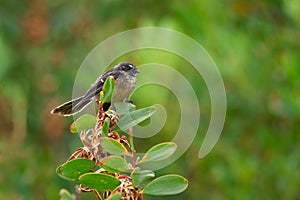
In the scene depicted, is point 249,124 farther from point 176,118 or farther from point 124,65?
point 124,65

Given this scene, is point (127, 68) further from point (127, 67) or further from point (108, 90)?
point (108, 90)

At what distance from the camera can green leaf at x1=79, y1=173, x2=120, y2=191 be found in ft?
6.46

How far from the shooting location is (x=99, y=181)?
6.48 ft

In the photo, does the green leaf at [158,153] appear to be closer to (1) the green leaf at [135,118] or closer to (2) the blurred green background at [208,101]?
(1) the green leaf at [135,118]

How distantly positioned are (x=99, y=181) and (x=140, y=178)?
93mm

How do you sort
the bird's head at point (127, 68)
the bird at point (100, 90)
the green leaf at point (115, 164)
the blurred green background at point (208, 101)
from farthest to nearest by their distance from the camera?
the blurred green background at point (208, 101), the bird's head at point (127, 68), the bird at point (100, 90), the green leaf at point (115, 164)

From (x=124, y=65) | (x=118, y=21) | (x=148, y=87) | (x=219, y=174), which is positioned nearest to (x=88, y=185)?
(x=124, y=65)

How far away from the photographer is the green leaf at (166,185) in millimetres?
1973

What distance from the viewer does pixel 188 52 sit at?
16.2 feet

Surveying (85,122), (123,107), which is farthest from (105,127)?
(123,107)

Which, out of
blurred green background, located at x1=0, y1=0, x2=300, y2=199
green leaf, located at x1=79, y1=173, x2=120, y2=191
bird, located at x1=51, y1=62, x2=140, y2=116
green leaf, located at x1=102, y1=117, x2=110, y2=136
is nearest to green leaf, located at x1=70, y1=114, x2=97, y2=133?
green leaf, located at x1=102, y1=117, x2=110, y2=136

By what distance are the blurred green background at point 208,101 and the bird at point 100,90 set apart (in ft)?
6.90

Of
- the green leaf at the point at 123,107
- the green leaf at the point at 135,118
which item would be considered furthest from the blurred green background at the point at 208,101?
the green leaf at the point at 135,118

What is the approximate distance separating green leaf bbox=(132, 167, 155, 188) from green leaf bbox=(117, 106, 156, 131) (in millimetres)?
129
